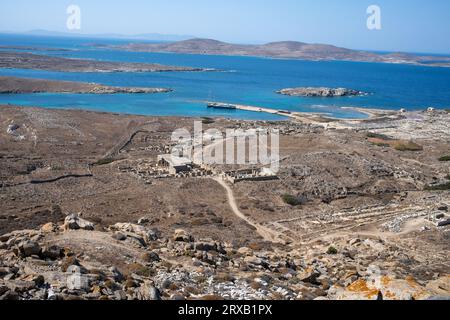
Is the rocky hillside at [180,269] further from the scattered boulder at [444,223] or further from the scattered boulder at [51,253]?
the scattered boulder at [444,223]

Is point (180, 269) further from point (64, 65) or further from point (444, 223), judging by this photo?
point (64, 65)

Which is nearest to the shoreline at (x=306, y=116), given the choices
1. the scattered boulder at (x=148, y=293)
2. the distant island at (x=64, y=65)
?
the scattered boulder at (x=148, y=293)

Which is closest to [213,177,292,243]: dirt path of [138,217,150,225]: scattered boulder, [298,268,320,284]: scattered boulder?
[138,217,150,225]: scattered boulder

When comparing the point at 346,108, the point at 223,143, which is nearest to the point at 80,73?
the point at 346,108

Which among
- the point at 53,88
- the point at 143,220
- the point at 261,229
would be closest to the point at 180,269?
the point at 143,220

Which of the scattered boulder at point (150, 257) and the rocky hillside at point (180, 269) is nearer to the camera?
the rocky hillside at point (180, 269)
